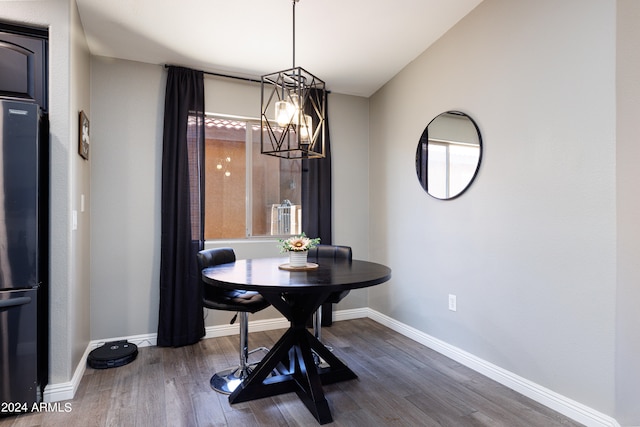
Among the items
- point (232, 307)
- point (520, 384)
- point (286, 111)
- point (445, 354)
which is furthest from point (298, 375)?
point (286, 111)

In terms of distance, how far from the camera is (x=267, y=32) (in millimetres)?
2785

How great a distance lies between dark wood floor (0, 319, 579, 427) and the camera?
1995mm

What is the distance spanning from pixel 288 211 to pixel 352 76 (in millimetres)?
1543

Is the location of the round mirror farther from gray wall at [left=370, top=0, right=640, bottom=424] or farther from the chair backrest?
the chair backrest

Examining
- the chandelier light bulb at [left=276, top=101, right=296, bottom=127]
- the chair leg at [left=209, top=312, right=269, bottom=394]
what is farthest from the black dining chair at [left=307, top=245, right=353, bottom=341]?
the chandelier light bulb at [left=276, top=101, right=296, bottom=127]

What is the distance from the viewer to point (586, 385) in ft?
6.39

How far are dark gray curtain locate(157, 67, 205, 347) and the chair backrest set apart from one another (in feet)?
3.55

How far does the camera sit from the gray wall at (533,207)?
6.16 feet

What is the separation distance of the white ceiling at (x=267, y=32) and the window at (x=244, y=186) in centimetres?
60

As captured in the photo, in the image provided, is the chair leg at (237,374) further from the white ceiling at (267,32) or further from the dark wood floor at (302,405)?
the white ceiling at (267,32)

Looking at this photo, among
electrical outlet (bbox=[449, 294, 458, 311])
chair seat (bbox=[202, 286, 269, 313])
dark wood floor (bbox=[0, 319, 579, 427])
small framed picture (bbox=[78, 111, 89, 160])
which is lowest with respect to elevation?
dark wood floor (bbox=[0, 319, 579, 427])

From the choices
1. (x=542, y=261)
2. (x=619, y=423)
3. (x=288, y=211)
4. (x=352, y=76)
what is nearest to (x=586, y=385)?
(x=619, y=423)

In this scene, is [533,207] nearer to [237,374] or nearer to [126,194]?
[237,374]

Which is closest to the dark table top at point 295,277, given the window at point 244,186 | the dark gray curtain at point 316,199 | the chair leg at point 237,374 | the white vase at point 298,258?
the white vase at point 298,258
